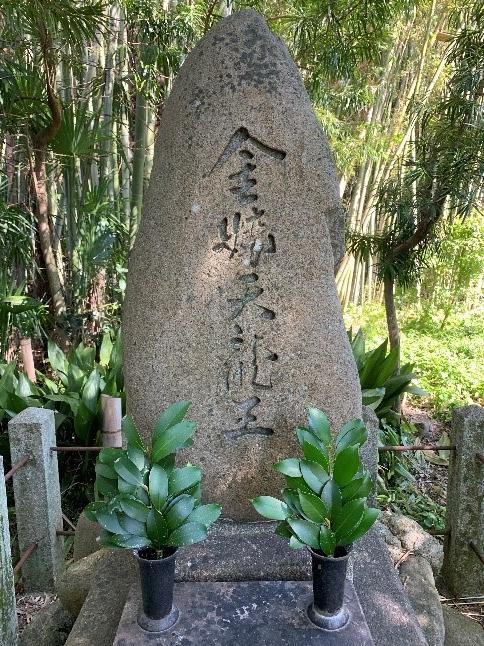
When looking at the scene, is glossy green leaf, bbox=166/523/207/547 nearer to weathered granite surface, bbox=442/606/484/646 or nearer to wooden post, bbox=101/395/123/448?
weathered granite surface, bbox=442/606/484/646

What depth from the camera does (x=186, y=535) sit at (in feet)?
3.97

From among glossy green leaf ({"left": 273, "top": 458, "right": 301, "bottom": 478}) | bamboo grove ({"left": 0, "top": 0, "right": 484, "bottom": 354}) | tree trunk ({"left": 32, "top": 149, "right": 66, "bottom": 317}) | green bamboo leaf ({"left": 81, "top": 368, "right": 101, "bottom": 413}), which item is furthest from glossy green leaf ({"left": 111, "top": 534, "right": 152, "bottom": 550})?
tree trunk ({"left": 32, "top": 149, "right": 66, "bottom": 317})

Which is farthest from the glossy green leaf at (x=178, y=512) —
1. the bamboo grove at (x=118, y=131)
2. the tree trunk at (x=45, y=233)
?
the tree trunk at (x=45, y=233)

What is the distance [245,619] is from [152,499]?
0.38 metres

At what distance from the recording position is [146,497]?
4.10ft

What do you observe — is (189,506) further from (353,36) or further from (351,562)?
(353,36)

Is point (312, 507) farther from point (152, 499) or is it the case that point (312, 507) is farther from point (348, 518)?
point (152, 499)

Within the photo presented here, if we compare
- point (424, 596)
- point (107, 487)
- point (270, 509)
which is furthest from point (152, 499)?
point (424, 596)

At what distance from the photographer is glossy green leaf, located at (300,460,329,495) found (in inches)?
50.1

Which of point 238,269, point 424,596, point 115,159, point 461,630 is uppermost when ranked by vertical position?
point 115,159

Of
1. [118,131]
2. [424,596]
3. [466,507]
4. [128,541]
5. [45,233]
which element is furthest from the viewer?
[118,131]

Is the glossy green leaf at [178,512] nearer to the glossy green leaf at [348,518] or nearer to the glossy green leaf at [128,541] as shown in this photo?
the glossy green leaf at [128,541]

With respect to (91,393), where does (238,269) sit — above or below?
above

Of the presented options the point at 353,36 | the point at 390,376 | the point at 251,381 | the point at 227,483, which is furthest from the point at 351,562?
the point at 353,36
